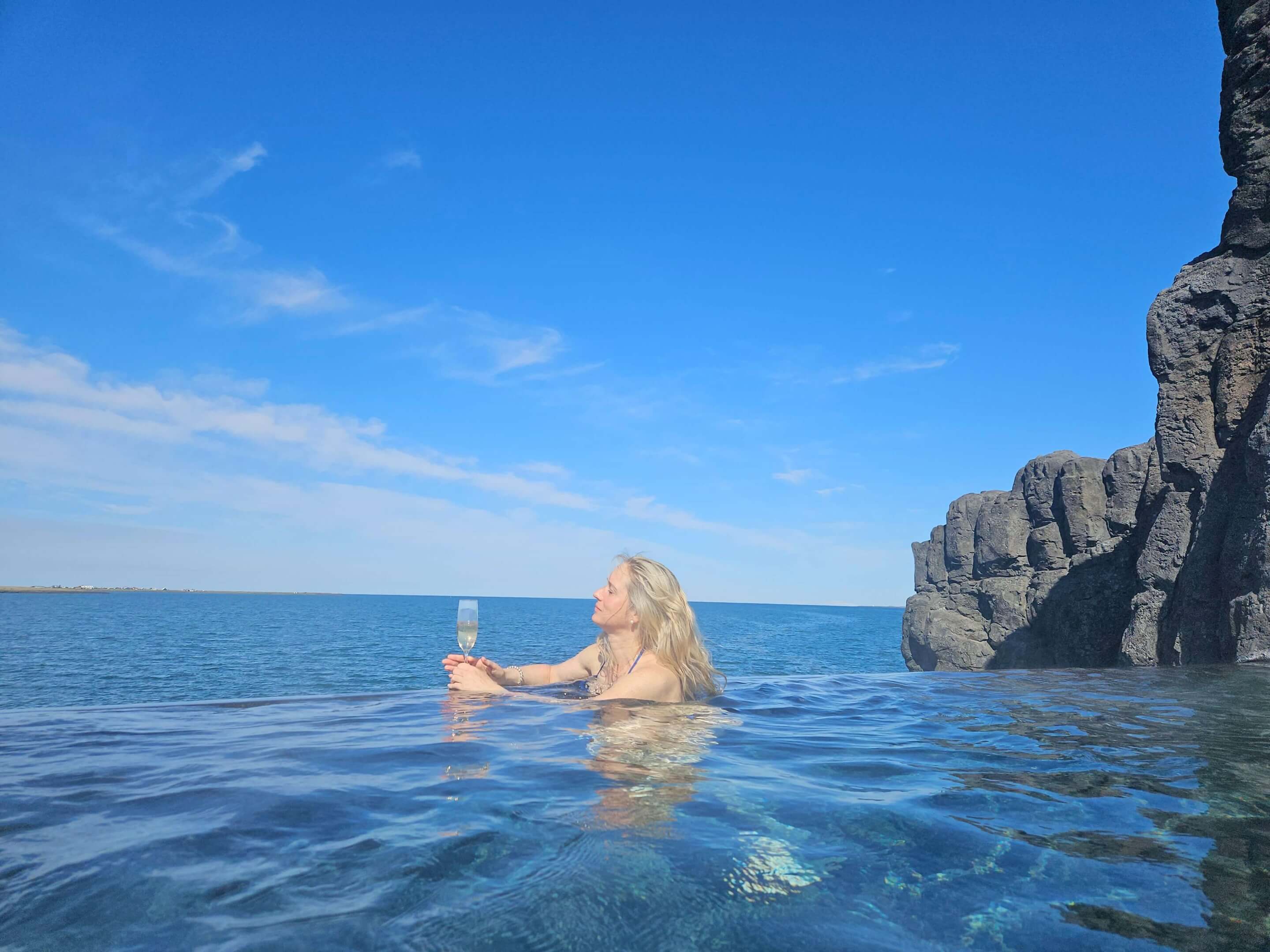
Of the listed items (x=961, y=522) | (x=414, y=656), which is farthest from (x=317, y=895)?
(x=961, y=522)

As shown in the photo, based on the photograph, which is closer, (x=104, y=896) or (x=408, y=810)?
(x=104, y=896)

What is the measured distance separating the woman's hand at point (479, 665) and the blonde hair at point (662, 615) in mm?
1430

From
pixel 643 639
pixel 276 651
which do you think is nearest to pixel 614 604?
pixel 643 639

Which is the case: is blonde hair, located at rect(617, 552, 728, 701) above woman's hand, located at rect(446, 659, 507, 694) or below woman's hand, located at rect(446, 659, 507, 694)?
above

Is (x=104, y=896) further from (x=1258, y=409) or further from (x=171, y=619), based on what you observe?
(x=171, y=619)

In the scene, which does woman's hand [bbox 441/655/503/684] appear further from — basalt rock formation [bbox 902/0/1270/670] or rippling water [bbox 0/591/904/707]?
basalt rock formation [bbox 902/0/1270/670]

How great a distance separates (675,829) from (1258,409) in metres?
13.6

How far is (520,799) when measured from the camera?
3475 millimetres

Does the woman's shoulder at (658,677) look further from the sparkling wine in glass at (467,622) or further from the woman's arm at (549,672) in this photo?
the sparkling wine in glass at (467,622)

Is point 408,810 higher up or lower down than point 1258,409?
lower down

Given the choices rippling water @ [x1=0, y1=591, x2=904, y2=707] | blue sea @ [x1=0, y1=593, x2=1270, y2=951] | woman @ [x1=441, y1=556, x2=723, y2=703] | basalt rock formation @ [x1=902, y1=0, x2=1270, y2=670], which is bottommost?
rippling water @ [x1=0, y1=591, x2=904, y2=707]

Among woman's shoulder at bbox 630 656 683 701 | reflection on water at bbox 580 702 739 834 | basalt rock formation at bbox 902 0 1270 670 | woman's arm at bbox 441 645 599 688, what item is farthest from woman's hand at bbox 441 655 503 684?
basalt rock formation at bbox 902 0 1270 670

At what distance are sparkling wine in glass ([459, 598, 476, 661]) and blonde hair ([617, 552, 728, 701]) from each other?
137 cm

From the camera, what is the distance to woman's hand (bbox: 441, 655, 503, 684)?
648cm
